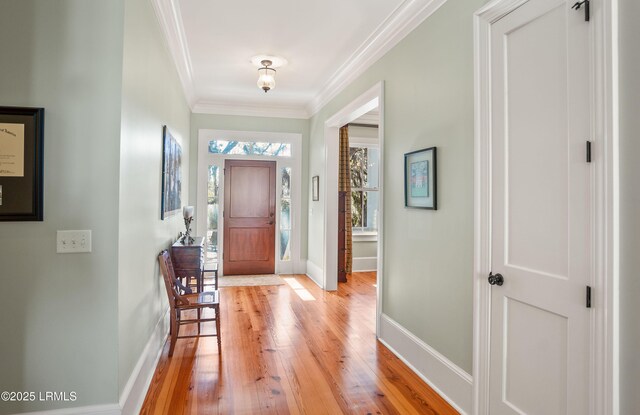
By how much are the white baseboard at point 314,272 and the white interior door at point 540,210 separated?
385 centimetres

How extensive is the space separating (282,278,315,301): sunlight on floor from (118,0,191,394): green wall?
6.69 feet

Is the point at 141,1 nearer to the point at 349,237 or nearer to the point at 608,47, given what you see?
the point at 608,47

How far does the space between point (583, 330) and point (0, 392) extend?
110 inches

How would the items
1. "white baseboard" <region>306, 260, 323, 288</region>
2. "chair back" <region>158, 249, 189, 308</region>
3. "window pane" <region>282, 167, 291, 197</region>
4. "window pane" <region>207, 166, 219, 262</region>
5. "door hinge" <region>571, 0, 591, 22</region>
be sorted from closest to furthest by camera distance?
"door hinge" <region>571, 0, 591, 22</region>
"chair back" <region>158, 249, 189, 308</region>
"white baseboard" <region>306, 260, 323, 288</region>
"window pane" <region>207, 166, 219, 262</region>
"window pane" <region>282, 167, 291, 197</region>

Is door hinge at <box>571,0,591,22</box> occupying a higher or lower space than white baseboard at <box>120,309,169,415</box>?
higher

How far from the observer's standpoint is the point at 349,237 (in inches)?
263

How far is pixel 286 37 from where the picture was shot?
383 centimetres

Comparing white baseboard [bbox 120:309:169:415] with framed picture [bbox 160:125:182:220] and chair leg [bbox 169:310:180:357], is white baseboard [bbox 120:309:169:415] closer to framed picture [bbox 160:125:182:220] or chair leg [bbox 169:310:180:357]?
chair leg [bbox 169:310:180:357]

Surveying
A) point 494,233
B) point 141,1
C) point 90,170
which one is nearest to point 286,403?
point 494,233

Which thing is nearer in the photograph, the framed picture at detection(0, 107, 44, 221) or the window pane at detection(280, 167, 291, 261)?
the framed picture at detection(0, 107, 44, 221)

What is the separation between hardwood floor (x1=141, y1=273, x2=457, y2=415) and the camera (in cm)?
246

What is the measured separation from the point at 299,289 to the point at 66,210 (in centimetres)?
396

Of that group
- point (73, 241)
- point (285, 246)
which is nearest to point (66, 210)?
point (73, 241)

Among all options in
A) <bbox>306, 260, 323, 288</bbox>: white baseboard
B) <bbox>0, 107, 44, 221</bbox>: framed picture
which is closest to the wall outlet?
<bbox>0, 107, 44, 221</bbox>: framed picture
